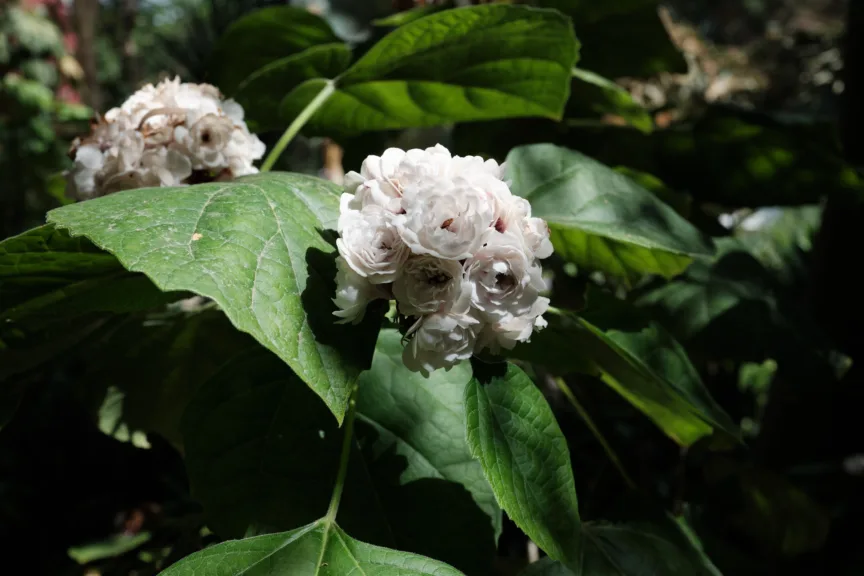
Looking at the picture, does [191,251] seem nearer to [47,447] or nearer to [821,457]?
[821,457]

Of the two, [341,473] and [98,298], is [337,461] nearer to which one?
[341,473]

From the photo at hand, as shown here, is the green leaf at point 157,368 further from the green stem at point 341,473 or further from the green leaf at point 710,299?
the green leaf at point 710,299

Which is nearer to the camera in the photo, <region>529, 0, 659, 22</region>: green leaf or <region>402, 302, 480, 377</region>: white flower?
<region>402, 302, 480, 377</region>: white flower

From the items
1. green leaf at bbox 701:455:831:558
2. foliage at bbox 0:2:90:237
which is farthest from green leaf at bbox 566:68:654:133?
foliage at bbox 0:2:90:237

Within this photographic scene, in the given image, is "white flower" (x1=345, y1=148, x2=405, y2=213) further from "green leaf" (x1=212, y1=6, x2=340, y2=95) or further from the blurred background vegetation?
"green leaf" (x1=212, y1=6, x2=340, y2=95)

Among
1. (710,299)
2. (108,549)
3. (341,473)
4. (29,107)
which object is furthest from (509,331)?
(29,107)

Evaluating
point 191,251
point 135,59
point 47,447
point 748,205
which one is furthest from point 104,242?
point 135,59
